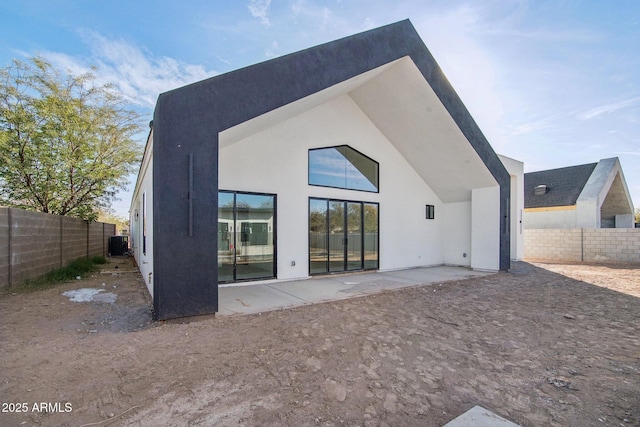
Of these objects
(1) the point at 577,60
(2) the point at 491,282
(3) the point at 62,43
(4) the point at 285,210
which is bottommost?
(2) the point at 491,282

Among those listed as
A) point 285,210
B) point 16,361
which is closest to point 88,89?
point 285,210

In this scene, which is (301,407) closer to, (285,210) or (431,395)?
(431,395)

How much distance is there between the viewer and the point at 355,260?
892 cm

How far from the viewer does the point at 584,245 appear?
13391 millimetres

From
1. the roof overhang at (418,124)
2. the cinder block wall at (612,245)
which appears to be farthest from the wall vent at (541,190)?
the roof overhang at (418,124)

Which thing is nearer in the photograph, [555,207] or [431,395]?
[431,395]

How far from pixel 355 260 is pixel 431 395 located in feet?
20.9

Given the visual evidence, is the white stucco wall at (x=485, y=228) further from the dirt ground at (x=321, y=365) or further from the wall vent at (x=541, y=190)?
the wall vent at (x=541, y=190)

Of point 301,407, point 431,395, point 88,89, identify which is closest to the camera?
point 301,407

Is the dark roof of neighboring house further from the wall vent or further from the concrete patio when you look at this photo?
the concrete patio

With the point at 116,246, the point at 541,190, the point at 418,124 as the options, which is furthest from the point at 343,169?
the point at 541,190

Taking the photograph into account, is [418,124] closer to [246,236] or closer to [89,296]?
[246,236]

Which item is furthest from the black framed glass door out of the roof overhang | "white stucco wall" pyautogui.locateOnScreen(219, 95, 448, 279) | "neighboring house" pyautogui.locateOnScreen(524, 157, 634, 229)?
"neighboring house" pyautogui.locateOnScreen(524, 157, 634, 229)

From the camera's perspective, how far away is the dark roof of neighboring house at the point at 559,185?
1831 cm
